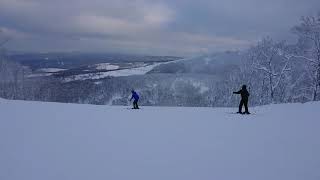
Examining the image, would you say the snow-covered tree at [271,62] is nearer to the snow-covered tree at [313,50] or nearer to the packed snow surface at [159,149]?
the snow-covered tree at [313,50]

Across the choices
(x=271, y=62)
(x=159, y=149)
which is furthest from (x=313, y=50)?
(x=159, y=149)

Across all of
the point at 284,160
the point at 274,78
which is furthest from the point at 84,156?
the point at 274,78

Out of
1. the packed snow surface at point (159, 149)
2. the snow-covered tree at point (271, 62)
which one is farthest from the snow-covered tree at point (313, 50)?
the packed snow surface at point (159, 149)

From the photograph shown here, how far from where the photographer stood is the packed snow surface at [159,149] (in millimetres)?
7863

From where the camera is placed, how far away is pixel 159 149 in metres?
10.0

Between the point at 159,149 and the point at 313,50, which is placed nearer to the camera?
the point at 159,149

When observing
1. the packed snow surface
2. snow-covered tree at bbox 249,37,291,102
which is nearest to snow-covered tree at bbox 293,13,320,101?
snow-covered tree at bbox 249,37,291,102

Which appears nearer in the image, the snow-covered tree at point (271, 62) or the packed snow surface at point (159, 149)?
the packed snow surface at point (159, 149)

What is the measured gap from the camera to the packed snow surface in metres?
7.86

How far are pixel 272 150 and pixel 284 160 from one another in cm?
101

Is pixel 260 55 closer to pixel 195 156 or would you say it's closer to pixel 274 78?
pixel 274 78

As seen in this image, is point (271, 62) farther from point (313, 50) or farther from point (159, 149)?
point (159, 149)

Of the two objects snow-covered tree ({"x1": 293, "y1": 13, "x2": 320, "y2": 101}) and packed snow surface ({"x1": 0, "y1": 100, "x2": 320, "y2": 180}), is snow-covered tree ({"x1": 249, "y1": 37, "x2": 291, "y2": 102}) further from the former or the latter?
packed snow surface ({"x1": 0, "y1": 100, "x2": 320, "y2": 180})

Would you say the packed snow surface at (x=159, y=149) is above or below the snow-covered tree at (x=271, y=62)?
below
